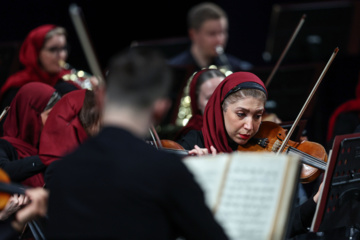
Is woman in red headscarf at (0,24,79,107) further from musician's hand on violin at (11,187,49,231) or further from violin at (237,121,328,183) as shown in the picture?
musician's hand on violin at (11,187,49,231)

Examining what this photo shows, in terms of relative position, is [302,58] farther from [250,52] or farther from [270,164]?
[270,164]

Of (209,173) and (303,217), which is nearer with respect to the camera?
(209,173)

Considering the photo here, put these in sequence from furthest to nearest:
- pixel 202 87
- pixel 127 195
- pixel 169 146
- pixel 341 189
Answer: pixel 202 87, pixel 169 146, pixel 341 189, pixel 127 195

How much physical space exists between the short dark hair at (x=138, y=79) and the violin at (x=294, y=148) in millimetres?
1212

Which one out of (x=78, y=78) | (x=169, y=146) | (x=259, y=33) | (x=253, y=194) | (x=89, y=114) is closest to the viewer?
(x=253, y=194)

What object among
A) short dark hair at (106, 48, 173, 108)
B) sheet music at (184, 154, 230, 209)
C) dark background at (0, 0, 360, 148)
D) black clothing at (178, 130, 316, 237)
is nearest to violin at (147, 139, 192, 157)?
black clothing at (178, 130, 316, 237)

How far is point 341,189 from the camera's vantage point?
232cm

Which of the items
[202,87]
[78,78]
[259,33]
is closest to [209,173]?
[202,87]

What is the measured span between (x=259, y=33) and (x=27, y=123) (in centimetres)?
308

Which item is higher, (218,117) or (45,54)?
(45,54)

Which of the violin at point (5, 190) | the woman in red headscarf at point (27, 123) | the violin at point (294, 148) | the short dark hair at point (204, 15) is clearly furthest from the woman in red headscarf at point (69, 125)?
the short dark hair at point (204, 15)

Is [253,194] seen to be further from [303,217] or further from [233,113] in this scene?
[233,113]

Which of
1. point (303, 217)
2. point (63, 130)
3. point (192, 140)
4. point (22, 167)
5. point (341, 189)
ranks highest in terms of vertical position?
point (63, 130)

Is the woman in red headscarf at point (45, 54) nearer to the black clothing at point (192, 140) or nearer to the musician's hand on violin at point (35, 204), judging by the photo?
the black clothing at point (192, 140)
